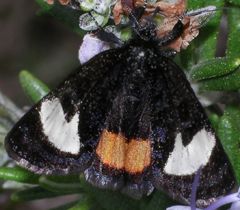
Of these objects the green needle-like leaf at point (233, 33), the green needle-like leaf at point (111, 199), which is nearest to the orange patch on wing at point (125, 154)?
the green needle-like leaf at point (111, 199)

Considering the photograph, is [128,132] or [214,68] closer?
[128,132]

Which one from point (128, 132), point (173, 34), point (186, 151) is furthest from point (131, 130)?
point (173, 34)

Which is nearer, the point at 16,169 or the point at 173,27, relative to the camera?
the point at 173,27

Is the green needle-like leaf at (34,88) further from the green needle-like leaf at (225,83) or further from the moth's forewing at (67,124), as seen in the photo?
the green needle-like leaf at (225,83)

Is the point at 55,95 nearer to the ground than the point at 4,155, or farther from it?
farther from it

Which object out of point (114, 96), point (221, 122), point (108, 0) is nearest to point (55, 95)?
point (114, 96)

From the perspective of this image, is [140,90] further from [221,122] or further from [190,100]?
[221,122]

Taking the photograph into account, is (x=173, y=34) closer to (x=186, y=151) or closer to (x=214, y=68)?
(x=214, y=68)
